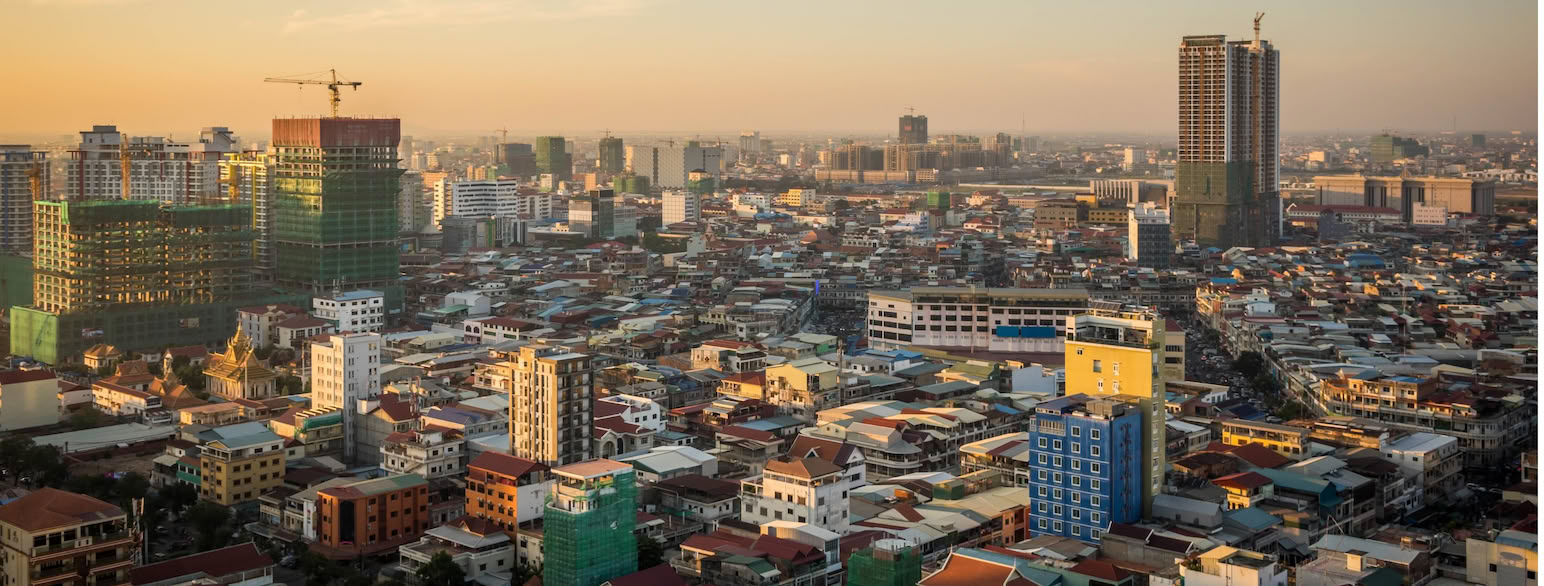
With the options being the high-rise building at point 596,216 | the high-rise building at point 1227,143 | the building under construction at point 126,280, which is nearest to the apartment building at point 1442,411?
the building under construction at point 126,280

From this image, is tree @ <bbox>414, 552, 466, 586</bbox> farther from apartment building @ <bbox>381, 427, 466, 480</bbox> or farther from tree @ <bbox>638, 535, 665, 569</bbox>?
apartment building @ <bbox>381, 427, 466, 480</bbox>

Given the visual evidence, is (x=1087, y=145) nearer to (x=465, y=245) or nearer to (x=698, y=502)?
(x=465, y=245)

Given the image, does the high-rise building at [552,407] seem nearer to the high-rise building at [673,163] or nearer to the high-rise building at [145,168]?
the high-rise building at [145,168]

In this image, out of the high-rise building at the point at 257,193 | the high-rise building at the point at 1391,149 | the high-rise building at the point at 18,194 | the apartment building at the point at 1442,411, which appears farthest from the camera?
the high-rise building at the point at 1391,149

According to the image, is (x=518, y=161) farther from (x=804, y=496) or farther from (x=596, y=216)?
(x=804, y=496)

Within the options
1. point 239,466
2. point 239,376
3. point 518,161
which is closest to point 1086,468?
point 239,466
